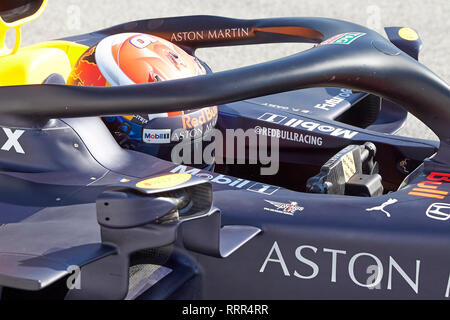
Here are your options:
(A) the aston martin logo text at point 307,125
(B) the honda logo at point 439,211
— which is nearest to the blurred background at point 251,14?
(A) the aston martin logo text at point 307,125

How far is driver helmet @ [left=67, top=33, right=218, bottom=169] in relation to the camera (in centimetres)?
360

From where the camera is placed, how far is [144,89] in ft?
9.04

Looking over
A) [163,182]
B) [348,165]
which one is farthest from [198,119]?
[163,182]

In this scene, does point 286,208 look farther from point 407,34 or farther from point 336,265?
point 407,34

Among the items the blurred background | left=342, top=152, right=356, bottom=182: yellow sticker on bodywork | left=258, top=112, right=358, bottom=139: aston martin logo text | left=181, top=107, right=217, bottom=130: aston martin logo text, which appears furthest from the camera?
the blurred background

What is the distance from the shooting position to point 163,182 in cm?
273

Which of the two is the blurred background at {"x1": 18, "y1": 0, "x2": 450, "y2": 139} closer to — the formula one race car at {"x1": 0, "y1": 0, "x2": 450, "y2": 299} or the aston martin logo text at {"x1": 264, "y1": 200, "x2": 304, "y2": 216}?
the formula one race car at {"x1": 0, "y1": 0, "x2": 450, "y2": 299}

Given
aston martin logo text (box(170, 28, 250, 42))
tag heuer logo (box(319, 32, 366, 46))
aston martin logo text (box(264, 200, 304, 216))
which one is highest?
tag heuer logo (box(319, 32, 366, 46))

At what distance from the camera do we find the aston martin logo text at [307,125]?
4125 mm

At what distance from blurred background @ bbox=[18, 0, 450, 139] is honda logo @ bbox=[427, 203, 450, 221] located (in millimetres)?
5467

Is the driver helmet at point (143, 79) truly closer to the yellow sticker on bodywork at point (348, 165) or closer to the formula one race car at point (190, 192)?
the formula one race car at point (190, 192)

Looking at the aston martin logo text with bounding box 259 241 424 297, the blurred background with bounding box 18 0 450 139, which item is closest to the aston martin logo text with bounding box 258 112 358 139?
the aston martin logo text with bounding box 259 241 424 297

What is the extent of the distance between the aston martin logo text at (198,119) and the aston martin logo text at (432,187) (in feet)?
3.52
